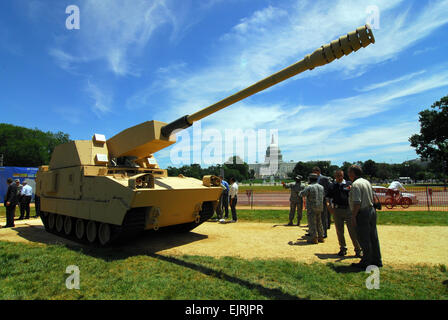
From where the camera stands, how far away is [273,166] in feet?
363

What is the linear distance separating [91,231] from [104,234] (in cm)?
64

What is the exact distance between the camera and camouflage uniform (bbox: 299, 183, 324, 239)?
694cm

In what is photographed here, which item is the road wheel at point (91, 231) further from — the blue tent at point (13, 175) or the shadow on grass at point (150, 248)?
the blue tent at point (13, 175)

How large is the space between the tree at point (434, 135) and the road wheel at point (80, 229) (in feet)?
158

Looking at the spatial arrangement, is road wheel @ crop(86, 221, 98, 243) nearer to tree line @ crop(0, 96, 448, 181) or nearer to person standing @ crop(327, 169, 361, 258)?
person standing @ crop(327, 169, 361, 258)

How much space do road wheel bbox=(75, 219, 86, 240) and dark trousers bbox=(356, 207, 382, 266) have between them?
6712 millimetres

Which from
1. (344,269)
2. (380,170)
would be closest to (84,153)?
(344,269)

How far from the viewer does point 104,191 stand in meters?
6.53

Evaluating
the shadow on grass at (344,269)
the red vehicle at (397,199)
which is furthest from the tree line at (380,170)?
the shadow on grass at (344,269)

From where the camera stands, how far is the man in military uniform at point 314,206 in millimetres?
6945

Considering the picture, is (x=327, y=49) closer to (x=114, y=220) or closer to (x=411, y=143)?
(x=114, y=220)

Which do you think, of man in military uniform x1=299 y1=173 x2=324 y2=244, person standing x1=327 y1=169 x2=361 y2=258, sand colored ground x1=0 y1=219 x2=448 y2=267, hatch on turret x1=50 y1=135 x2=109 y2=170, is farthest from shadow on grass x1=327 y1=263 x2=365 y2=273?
hatch on turret x1=50 y1=135 x2=109 y2=170
